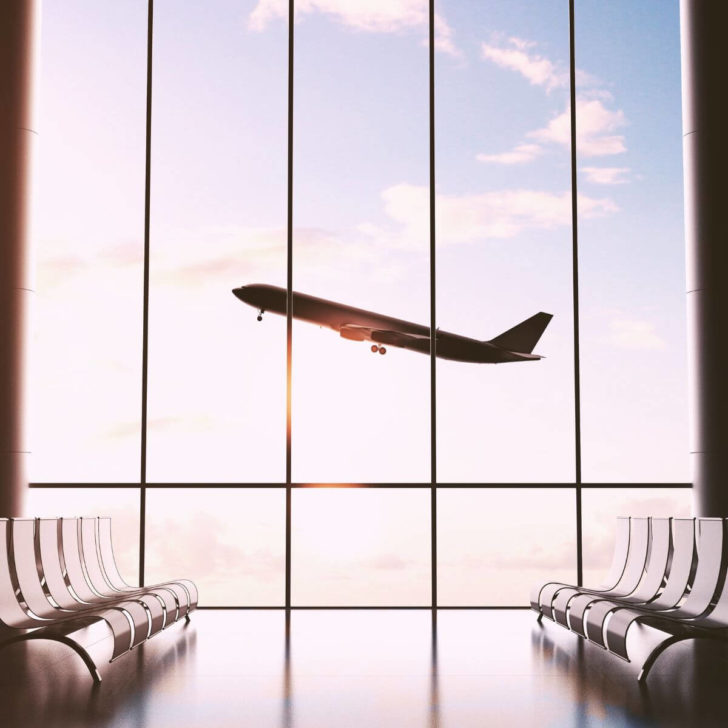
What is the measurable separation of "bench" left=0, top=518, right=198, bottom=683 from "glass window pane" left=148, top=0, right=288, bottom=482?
4.98ft

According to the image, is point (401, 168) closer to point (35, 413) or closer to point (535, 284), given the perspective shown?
point (535, 284)

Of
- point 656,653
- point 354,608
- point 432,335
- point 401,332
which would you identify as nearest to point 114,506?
point 354,608

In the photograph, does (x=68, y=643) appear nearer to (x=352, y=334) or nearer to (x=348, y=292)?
(x=348, y=292)

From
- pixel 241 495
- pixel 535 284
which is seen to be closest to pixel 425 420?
pixel 241 495

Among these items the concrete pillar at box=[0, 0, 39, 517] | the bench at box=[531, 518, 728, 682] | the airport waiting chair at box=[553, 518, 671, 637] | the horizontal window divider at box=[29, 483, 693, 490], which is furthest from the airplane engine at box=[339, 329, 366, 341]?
the airport waiting chair at box=[553, 518, 671, 637]

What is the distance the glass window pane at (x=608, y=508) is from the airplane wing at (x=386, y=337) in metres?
2.16

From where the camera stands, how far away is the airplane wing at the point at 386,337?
9523mm

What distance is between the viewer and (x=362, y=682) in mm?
5426

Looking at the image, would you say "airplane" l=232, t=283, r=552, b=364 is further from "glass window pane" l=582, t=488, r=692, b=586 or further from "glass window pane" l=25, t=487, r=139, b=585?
"glass window pane" l=25, t=487, r=139, b=585

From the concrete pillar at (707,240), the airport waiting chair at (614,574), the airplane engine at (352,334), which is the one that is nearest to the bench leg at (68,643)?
the airport waiting chair at (614,574)

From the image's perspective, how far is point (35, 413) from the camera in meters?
9.14

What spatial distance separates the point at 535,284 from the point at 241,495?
4.21 meters

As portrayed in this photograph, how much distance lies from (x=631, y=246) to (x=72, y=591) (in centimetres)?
798

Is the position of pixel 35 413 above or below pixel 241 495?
A: above
